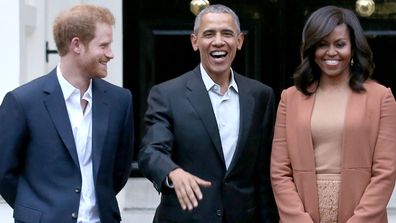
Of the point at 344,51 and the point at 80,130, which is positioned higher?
the point at 344,51

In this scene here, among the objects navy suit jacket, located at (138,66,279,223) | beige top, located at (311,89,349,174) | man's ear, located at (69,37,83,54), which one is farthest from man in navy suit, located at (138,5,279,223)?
man's ear, located at (69,37,83,54)

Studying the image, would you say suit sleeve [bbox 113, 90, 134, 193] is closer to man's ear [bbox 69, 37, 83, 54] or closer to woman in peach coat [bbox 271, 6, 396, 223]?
man's ear [bbox 69, 37, 83, 54]

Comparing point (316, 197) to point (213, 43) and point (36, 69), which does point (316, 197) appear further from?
point (36, 69)

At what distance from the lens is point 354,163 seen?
5.32m

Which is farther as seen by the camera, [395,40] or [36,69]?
[395,40]

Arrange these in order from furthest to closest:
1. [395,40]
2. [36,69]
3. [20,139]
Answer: [395,40] < [36,69] < [20,139]

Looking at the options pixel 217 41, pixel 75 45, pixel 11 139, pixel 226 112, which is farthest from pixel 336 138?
pixel 11 139

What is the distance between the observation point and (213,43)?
546 centimetres

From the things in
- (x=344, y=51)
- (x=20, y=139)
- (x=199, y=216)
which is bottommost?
(x=199, y=216)

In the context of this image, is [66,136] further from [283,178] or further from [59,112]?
[283,178]

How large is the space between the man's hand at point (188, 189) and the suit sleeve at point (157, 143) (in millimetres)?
167

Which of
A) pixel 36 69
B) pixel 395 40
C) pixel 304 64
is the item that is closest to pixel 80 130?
pixel 304 64

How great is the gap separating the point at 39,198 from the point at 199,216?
77cm

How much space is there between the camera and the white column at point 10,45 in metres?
7.00
